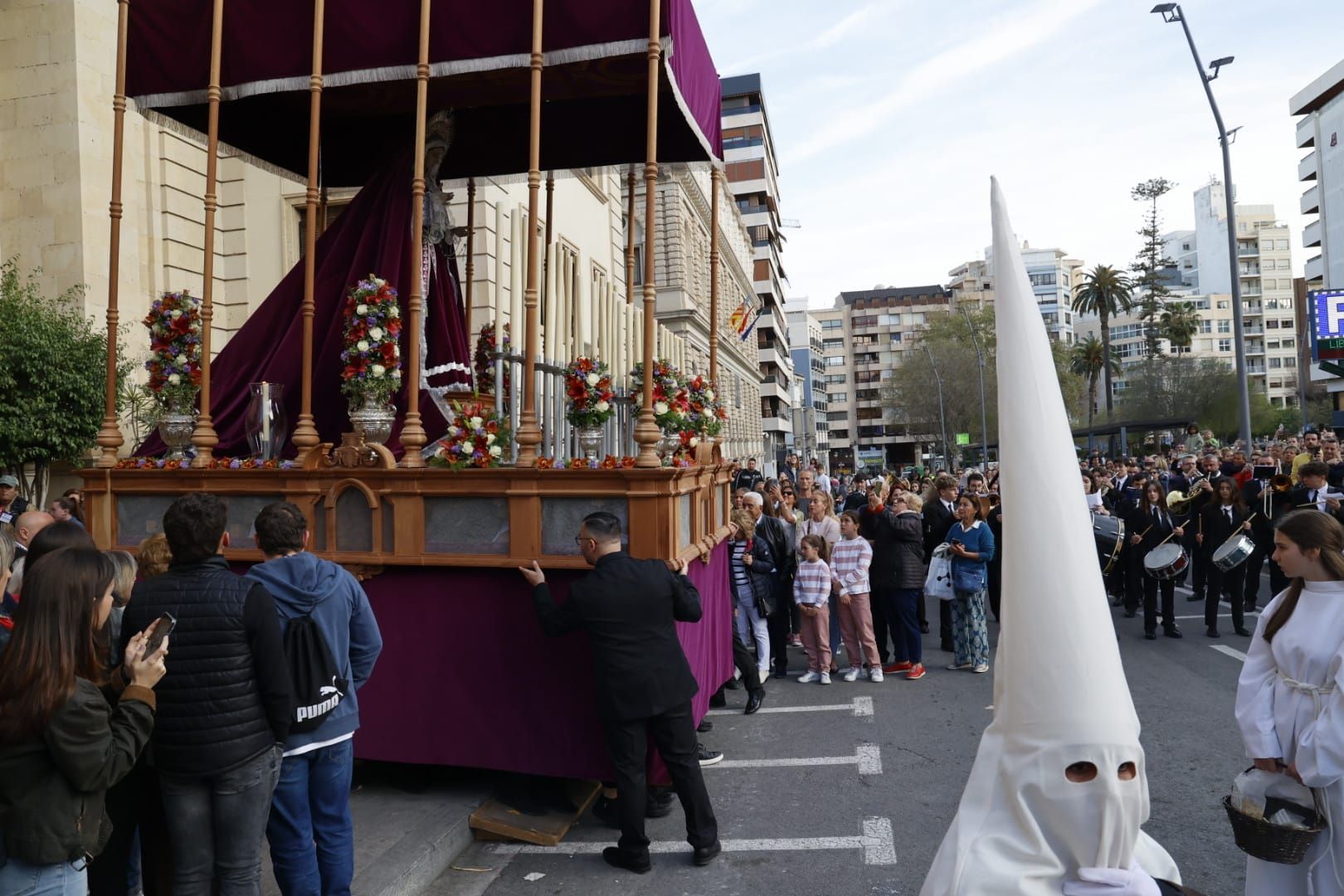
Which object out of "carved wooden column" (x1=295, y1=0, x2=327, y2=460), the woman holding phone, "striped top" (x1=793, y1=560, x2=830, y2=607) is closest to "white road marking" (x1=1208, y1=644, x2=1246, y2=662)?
"striped top" (x1=793, y1=560, x2=830, y2=607)

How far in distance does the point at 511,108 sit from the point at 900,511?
17.4ft

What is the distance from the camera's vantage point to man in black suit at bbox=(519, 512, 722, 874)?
15.7ft

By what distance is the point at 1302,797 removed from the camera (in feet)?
11.0

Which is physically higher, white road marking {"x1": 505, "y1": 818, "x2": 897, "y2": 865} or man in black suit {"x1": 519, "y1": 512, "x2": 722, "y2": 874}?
man in black suit {"x1": 519, "y1": 512, "x2": 722, "y2": 874}

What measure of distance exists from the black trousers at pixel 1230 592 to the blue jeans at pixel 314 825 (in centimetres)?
941

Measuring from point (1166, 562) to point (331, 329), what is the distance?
8384 millimetres

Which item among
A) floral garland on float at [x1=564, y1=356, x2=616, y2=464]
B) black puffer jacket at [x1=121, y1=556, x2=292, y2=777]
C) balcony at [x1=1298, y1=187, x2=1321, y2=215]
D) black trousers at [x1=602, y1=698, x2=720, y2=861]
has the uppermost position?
balcony at [x1=1298, y1=187, x2=1321, y2=215]

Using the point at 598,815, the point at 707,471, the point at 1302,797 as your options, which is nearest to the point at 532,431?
the point at 707,471

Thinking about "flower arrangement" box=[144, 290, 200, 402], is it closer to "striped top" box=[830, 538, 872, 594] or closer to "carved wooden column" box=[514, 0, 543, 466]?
"carved wooden column" box=[514, 0, 543, 466]

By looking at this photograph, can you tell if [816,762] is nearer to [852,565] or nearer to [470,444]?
[852,565]

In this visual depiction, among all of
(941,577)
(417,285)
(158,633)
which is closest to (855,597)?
(941,577)

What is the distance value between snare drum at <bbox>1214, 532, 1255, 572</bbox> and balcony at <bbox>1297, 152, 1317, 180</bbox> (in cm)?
6155

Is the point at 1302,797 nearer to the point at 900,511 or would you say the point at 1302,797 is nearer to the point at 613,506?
the point at 613,506

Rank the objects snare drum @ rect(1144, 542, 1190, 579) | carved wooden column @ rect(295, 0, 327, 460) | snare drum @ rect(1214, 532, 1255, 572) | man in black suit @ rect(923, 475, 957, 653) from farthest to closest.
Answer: man in black suit @ rect(923, 475, 957, 653), snare drum @ rect(1144, 542, 1190, 579), snare drum @ rect(1214, 532, 1255, 572), carved wooden column @ rect(295, 0, 327, 460)
